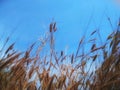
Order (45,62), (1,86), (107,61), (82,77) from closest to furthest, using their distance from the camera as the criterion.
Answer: (1,86)
(107,61)
(82,77)
(45,62)

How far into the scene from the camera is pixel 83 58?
2.21m

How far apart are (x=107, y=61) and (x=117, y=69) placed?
Answer: 8 cm

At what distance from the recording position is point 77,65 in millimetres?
2162

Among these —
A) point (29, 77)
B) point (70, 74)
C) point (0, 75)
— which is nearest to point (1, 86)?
point (0, 75)

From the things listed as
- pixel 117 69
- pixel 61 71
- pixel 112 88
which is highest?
pixel 61 71

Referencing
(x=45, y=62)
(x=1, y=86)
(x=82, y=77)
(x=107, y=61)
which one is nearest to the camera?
(x=1, y=86)

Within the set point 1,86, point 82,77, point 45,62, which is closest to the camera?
point 1,86

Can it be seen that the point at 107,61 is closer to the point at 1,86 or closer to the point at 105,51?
the point at 105,51

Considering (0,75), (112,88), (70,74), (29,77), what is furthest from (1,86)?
(112,88)

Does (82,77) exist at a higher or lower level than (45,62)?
lower

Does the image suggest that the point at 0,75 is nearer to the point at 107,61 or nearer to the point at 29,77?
the point at 29,77

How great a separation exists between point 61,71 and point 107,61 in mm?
379

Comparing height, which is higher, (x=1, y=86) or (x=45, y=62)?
(x=45, y=62)

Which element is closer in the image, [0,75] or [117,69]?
[0,75]
